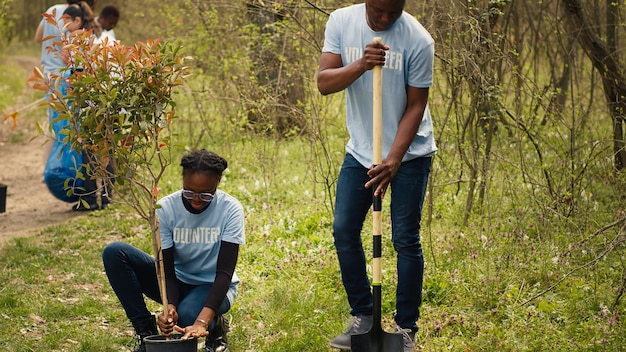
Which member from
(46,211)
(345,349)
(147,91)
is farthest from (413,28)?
(46,211)

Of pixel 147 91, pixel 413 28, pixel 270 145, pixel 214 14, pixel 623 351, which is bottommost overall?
pixel 623 351

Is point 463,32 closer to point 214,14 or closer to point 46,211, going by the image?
point 214,14

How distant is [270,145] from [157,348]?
4.98 meters

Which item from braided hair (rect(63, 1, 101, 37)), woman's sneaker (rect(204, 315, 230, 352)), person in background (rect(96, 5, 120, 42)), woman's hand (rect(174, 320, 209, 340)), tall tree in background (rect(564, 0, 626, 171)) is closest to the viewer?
woman's hand (rect(174, 320, 209, 340))

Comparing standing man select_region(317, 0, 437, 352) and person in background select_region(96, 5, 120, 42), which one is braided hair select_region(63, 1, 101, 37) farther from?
standing man select_region(317, 0, 437, 352)

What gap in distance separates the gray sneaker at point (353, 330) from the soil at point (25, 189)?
2.05 metres

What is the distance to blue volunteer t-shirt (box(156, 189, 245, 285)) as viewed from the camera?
4.54m

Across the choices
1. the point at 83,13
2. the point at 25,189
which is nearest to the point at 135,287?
the point at 83,13

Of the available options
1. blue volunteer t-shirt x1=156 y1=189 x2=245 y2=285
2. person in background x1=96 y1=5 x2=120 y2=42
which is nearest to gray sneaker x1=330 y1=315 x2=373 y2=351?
blue volunteer t-shirt x1=156 y1=189 x2=245 y2=285

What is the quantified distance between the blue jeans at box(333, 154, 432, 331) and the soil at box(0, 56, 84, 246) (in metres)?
1.87

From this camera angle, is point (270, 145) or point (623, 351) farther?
point (270, 145)

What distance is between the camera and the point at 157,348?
411 centimetres

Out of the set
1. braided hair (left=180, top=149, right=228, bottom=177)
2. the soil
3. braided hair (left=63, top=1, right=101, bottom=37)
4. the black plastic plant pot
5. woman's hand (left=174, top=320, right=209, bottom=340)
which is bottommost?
the black plastic plant pot

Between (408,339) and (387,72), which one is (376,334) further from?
(387,72)
